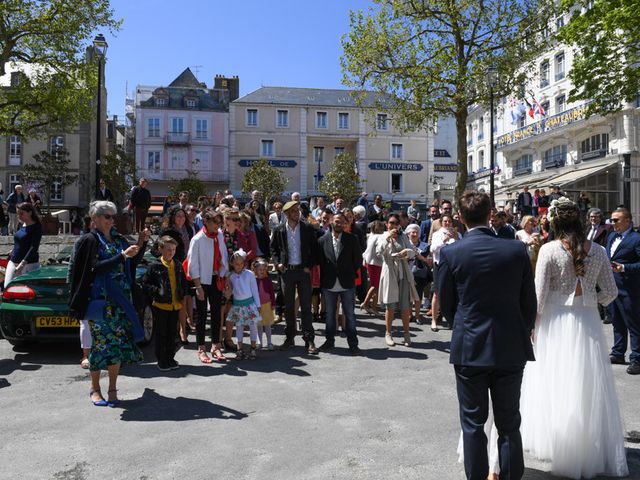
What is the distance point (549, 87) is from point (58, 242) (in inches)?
1372

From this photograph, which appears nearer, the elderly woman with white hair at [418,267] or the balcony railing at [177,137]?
the elderly woman with white hair at [418,267]

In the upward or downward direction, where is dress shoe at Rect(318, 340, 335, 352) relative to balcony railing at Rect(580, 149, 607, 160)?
downward

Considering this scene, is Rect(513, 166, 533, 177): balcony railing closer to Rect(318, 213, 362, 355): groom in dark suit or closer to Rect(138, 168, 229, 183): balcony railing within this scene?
Rect(138, 168, 229, 183): balcony railing

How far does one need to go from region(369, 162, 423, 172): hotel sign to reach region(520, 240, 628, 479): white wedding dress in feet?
167

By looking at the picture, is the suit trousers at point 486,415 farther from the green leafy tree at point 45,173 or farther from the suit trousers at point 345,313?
the green leafy tree at point 45,173

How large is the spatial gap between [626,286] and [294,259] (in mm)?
4269

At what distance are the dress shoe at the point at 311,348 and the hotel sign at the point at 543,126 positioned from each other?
93.6 feet

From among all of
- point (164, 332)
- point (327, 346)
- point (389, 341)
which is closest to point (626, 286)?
point (389, 341)

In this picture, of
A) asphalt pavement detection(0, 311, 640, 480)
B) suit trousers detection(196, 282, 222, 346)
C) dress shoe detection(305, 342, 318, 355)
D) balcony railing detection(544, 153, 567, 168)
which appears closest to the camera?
asphalt pavement detection(0, 311, 640, 480)

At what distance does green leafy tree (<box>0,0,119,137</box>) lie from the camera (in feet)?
68.5

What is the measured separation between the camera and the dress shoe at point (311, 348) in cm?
745

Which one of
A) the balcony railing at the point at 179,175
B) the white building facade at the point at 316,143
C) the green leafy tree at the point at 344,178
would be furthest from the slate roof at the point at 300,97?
the green leafy tree at the point at 344,178

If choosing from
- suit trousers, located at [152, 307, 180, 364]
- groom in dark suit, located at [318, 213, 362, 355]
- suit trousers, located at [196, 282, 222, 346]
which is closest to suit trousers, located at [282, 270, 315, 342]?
groom in dark suit, located at [318, 213, 362, 355]

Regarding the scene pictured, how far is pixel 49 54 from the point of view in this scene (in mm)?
22031
